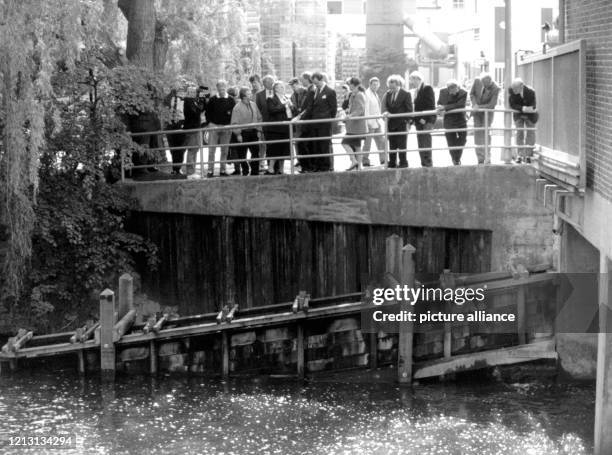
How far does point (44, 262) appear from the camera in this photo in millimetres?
20266

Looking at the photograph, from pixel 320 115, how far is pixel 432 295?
457 cm

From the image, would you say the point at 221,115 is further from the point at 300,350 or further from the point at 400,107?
the point at 300,350

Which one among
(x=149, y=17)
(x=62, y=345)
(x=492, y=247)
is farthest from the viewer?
(x=149, y=17)

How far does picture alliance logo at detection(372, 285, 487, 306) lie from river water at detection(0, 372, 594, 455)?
1205mm

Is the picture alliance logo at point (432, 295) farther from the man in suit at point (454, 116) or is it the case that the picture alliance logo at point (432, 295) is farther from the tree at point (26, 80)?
the tree at point (26, 80)

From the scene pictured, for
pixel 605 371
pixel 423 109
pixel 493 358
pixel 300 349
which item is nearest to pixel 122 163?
pixel 300 349

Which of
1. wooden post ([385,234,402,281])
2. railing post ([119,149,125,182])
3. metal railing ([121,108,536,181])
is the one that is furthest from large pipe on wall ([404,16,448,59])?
wooden post ([385,234,402,281])

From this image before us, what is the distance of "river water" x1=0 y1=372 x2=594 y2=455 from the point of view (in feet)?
47.6

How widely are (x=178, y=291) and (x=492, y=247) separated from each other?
17.8ft

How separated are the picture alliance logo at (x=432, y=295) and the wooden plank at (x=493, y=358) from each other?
79 cm

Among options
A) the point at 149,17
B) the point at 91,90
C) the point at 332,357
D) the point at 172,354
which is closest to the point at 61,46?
the point at 91,90

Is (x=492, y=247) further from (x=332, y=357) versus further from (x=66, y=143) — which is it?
(x=66, y=143)

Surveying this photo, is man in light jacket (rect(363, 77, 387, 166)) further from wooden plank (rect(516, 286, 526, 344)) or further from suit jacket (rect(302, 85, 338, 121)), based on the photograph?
wooden plank (rect(516, 286, 526, 344))

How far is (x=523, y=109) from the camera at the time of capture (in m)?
18.3
